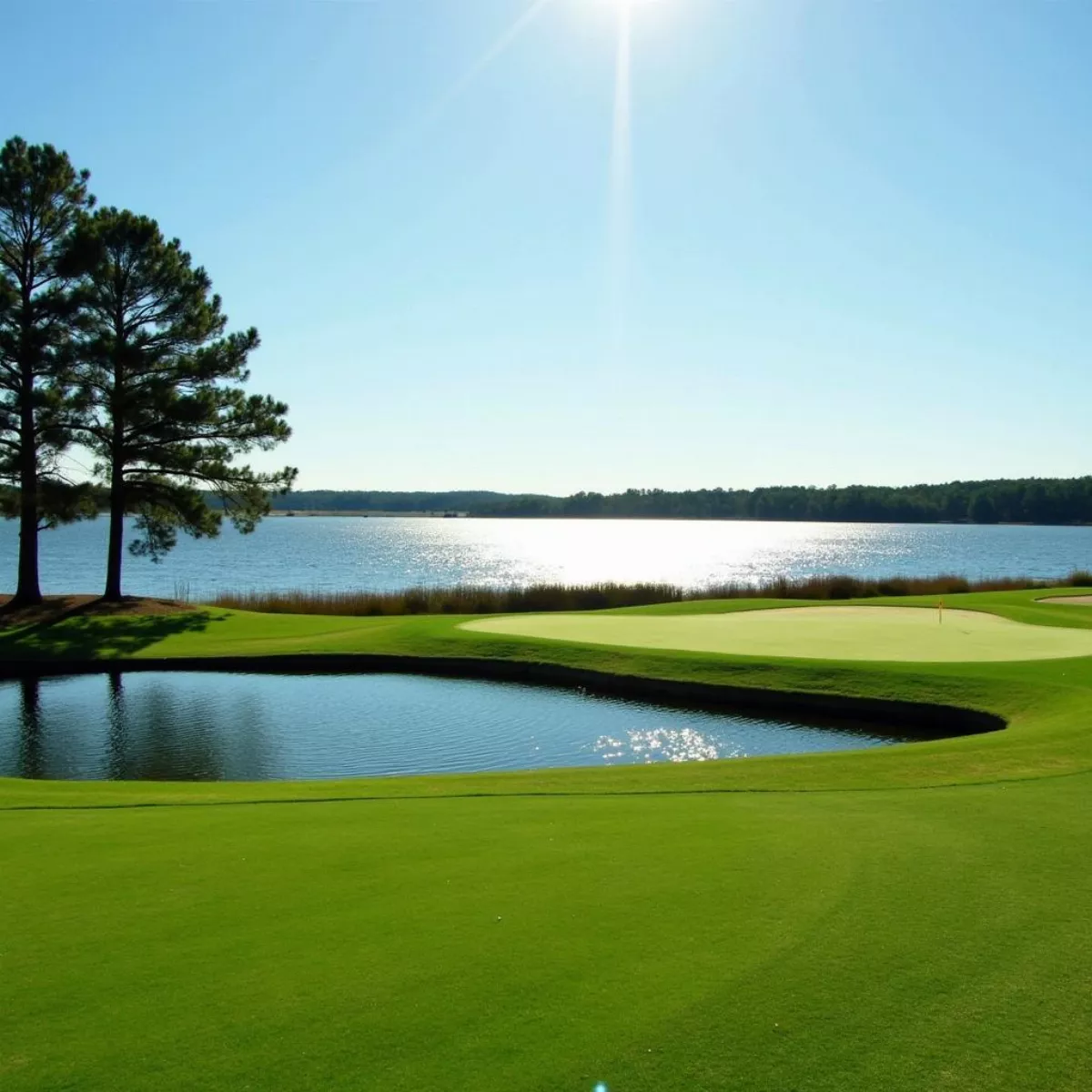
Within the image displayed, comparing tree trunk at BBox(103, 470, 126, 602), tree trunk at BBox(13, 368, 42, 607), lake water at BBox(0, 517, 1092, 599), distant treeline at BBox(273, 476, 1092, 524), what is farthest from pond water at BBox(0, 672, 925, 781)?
distant treeline at BBox(273, 476, 1092, 524)

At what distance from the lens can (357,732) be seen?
48.3ft

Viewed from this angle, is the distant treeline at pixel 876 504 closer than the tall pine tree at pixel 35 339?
No

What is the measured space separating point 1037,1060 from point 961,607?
2431 centimetres

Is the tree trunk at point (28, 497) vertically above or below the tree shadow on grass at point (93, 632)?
above

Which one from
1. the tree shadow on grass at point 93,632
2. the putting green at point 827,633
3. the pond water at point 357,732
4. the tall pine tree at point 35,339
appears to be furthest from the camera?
the tall pine tree at point 35,339

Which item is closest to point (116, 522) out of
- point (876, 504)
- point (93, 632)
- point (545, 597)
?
point (93, 632)

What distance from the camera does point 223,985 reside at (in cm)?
415

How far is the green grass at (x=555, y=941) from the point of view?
11.6ft

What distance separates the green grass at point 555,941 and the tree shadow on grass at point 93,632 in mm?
13988

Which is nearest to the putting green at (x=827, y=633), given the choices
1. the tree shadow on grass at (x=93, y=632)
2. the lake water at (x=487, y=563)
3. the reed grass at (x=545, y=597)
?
the reed grass at (x=545, y=597)

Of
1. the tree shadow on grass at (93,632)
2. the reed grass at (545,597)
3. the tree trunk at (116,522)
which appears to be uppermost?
the tree trunk at (116,522)

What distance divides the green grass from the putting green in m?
10.3

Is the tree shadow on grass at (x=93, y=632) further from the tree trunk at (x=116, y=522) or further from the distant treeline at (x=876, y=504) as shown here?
the distant treeline at (x=876, y=504)

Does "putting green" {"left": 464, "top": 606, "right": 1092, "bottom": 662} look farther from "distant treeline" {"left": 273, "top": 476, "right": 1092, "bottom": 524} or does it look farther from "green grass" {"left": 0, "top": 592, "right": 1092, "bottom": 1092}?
"distant treeline" {"left": 273, "top": 476, "right": 1092, "bottom": 524}
